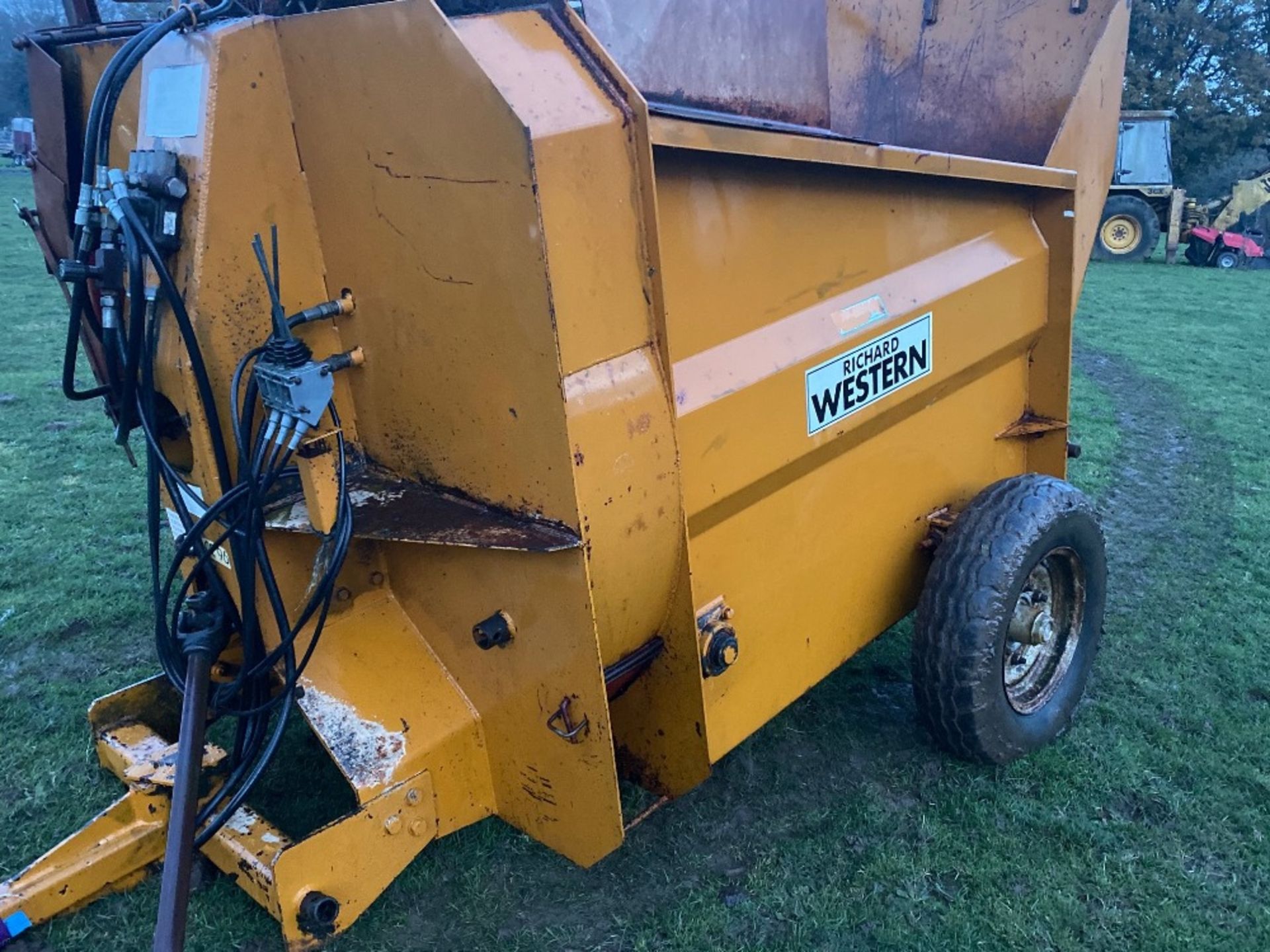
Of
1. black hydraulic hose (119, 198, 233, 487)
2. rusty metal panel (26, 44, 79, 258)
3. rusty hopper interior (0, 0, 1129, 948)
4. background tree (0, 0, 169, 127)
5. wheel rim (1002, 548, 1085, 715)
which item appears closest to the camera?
rusty hopper interior (0, 0, 1129, 948)

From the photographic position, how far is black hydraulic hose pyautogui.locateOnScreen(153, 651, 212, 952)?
1.71 m

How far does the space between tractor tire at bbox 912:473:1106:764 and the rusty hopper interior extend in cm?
21

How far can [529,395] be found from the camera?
173 centimetres

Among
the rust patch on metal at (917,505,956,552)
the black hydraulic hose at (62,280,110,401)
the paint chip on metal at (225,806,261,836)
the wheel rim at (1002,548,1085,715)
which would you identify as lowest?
the wheel rim at (1002,548,1085,715)

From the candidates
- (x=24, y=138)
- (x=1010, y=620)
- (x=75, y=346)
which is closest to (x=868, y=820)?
(x=1010, y=620)

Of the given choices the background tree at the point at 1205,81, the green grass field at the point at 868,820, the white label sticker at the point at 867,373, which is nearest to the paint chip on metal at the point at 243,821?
the green grass field at the point at 868,820

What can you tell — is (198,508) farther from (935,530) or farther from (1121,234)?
(1121,234)

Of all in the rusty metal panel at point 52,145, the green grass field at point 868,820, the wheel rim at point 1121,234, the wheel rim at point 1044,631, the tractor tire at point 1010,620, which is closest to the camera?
the rusty metal panel at point 52,145

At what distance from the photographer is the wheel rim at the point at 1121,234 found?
14383mm

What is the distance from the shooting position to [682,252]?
1.91m

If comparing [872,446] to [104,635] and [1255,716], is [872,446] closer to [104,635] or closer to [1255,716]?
[1255,716]

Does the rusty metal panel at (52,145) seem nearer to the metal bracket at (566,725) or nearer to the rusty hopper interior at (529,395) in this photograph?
the rusty hopper interior at (529,395)

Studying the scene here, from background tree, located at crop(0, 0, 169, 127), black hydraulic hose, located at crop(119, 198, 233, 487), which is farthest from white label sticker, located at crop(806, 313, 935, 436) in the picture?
background tree, located at crop(0, 0, 169, 127)

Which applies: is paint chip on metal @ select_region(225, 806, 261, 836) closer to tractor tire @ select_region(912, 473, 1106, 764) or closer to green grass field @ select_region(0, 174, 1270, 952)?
green grass field @ select_region(0, 174, 1270, 952)
